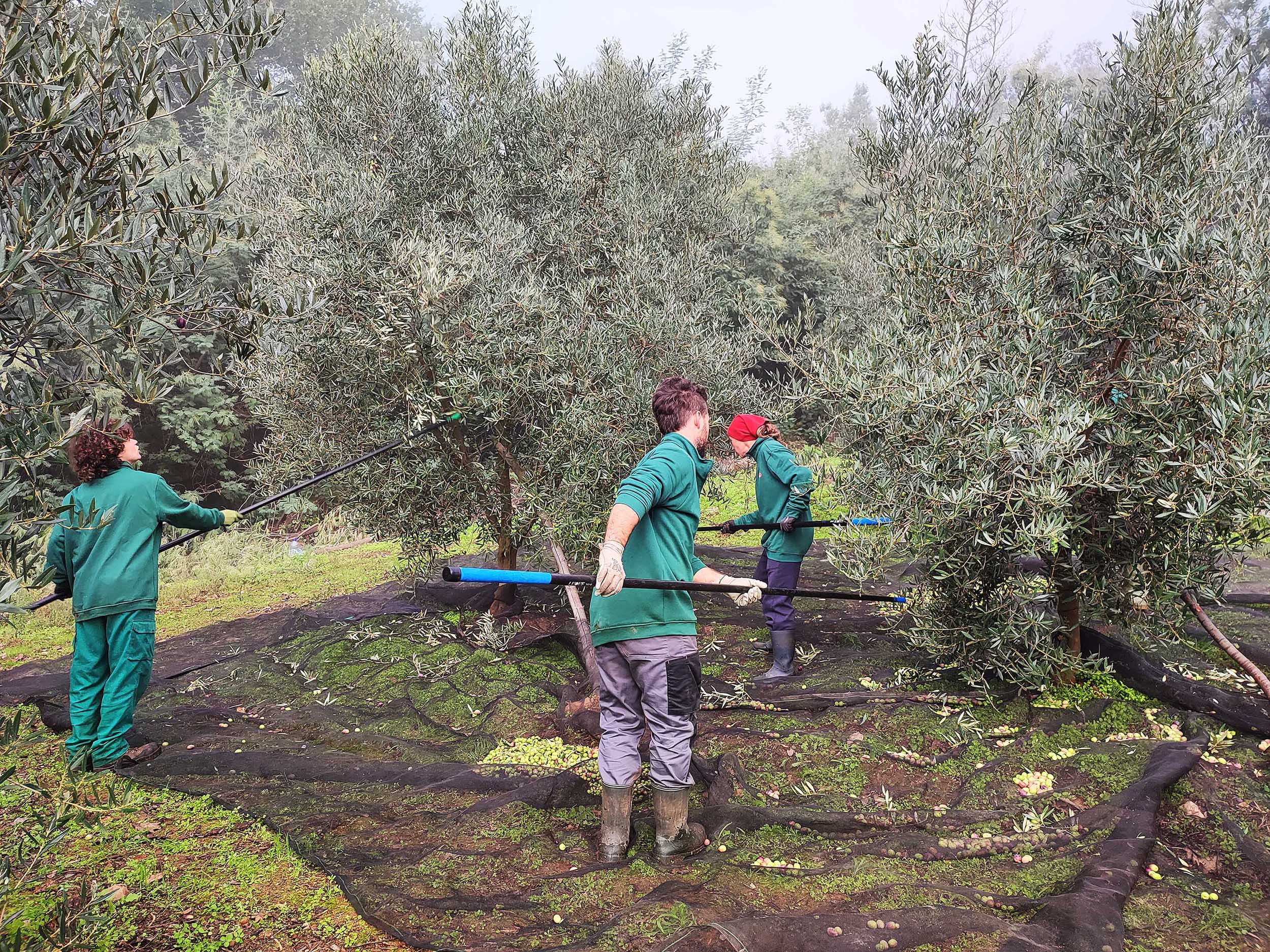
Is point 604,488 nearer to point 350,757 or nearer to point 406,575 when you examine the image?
point 350,757

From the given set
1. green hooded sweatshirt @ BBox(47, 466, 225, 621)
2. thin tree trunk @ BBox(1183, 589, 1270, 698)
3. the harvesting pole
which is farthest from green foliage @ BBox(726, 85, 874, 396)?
green hooded sweatshirt @ BBox(47, 466, 225, 621)

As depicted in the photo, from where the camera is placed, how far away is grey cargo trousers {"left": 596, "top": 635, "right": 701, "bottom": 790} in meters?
4.40

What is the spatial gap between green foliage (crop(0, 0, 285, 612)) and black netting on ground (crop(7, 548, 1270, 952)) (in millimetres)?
2652

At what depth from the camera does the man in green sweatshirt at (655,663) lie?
14.4ft

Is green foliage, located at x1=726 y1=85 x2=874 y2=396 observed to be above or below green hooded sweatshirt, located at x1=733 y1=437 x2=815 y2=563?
above

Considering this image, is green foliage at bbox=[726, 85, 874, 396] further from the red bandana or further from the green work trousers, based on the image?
the green work trousers

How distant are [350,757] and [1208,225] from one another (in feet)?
22.3

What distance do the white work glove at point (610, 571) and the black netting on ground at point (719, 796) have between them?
1465 mm

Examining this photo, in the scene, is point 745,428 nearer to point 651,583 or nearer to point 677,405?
point 677,405

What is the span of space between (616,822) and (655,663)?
0.90 metres

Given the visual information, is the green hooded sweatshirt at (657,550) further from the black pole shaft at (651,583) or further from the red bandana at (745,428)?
the red bandana at (745,428)

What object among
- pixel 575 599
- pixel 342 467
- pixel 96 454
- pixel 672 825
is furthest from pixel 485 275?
pixel 672 825

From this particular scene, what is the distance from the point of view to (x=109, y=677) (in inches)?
235

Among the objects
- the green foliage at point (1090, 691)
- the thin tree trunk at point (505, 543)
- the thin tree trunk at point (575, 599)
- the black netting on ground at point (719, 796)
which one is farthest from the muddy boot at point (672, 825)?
the thin tree trunk at point (505, 543)
